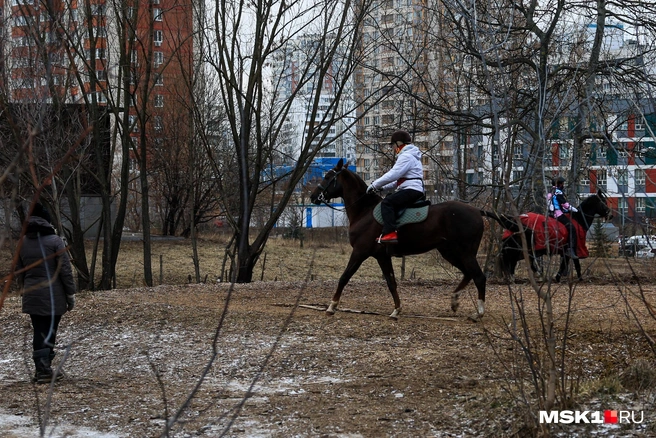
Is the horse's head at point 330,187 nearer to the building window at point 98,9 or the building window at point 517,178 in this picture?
the building window at point 517,178

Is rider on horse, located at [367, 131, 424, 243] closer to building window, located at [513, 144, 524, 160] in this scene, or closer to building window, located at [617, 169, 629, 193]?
building window, located at [513, 144, 524, 160]

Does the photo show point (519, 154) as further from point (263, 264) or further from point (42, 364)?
point (263, 264)

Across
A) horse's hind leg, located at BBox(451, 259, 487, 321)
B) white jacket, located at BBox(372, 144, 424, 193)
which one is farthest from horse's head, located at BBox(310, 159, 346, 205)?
horse's hind leg, located at BBox(451, 259, 487, 321)

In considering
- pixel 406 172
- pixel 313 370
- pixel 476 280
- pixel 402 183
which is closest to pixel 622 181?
pixel 313 370

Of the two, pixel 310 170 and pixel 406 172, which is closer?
pixel 406 172

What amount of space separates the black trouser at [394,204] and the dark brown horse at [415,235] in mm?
264

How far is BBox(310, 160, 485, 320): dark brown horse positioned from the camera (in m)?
11.0

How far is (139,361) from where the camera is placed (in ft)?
30.4

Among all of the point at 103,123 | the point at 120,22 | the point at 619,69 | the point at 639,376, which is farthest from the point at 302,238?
the point at 639,376

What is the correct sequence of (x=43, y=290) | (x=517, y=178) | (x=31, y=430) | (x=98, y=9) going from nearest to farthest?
(x=31, y=430), (x=43, y=290), (x=517, y=178), (x=98, y=9)

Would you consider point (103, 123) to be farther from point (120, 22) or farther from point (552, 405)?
point (552, 405)

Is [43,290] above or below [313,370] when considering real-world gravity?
above

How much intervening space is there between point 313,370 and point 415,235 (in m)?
3.24

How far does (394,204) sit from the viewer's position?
431 inches
